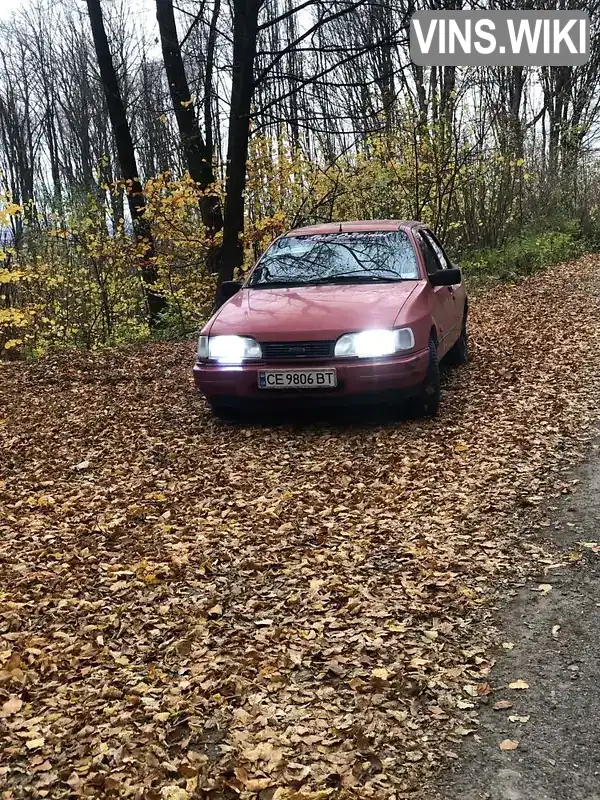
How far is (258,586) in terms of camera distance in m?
3.91

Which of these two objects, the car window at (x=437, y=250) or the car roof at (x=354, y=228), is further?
the car window at (x=437, y=250)

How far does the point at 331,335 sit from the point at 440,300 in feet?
5.31

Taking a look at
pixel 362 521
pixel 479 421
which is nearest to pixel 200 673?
pixel 362 521

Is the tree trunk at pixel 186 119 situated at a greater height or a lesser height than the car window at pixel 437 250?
greater

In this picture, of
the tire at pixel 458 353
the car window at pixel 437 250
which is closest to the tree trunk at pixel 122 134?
the car window at pixel 437 250

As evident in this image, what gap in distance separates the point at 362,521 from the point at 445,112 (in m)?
12.6

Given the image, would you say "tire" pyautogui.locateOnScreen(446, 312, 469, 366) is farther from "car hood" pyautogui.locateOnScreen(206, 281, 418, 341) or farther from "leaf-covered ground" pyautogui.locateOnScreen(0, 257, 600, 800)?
"car hood" pyautogui.locateOnScreen(206, 281, 418, 341)

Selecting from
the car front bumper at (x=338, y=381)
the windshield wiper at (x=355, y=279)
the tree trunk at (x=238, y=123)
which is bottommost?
the car front bumper at (x=338, y=381)

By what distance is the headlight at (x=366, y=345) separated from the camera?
593 cm

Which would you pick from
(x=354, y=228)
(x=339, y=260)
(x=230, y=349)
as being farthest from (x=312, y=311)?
(x=354, y=228)

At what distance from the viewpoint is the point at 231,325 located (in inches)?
247

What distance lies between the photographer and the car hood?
5984 millimetres

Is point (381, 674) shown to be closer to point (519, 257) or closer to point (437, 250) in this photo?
point (437, 250)

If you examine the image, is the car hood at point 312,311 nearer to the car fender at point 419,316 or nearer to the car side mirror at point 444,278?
the car fender at point 419,316
